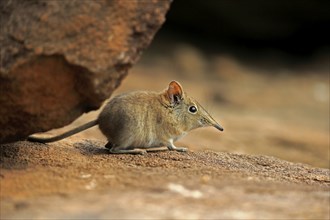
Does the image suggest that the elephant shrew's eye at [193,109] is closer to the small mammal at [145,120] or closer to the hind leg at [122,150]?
the small mammal at [145,120]

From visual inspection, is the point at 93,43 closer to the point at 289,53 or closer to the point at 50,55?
the point at 50,55

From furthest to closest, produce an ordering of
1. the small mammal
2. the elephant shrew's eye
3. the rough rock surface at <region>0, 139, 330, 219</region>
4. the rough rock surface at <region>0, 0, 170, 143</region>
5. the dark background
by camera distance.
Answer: the dark background, the elephant shrew's eye, the small mammal, the rough rock surface at <region>0, 0, 170, 143</region>, the rough rock surface at <region>0, 139, 330, 219</region>

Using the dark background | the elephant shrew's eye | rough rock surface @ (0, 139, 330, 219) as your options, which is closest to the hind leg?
rough rock surface @ (0, 139, 330, 219)

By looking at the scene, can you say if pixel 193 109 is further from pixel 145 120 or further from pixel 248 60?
pixel 248 60

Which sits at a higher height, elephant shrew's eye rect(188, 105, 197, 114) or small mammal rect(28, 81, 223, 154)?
elephant shrew's eye rect(188, 105, 197, 114)

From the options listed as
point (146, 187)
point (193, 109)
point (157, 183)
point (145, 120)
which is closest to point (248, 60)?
point (193, 109)

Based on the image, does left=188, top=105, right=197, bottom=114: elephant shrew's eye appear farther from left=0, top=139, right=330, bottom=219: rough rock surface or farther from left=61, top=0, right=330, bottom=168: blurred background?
left=61, top=0, right=330, bottom=168: blurred background

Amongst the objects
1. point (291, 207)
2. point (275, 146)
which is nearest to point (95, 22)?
point (291, 207)
